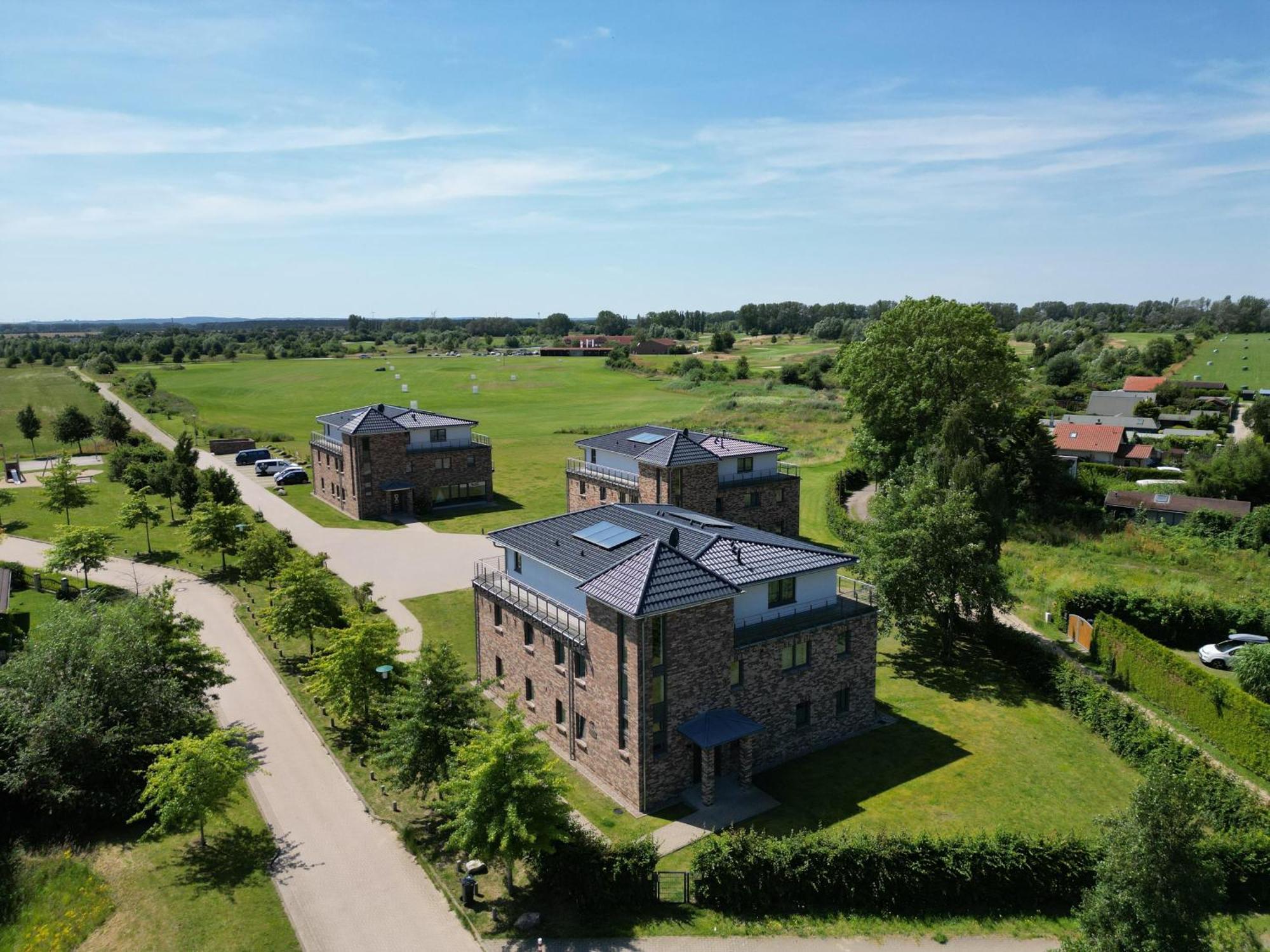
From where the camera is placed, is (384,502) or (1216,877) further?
(384,502)

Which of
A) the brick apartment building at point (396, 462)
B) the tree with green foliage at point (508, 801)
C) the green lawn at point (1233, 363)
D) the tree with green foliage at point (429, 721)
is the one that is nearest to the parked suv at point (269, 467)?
the brick apartment building at point (396, 462)

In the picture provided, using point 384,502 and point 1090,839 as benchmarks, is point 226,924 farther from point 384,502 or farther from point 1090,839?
point 384,502

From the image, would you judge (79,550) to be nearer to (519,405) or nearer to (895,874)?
(895,874)

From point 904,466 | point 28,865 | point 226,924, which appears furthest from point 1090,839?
point 28,865

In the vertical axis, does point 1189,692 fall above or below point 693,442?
below

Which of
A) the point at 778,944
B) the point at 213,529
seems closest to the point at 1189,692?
the point at 778,944

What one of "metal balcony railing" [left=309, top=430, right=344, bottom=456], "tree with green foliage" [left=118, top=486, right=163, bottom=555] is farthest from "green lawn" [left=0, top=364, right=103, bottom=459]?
"tree with green foliage" [left=118, top=486, right=163, bottom=555]

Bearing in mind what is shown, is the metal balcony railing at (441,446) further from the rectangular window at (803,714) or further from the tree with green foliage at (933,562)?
the rectangular window at (803,714)
